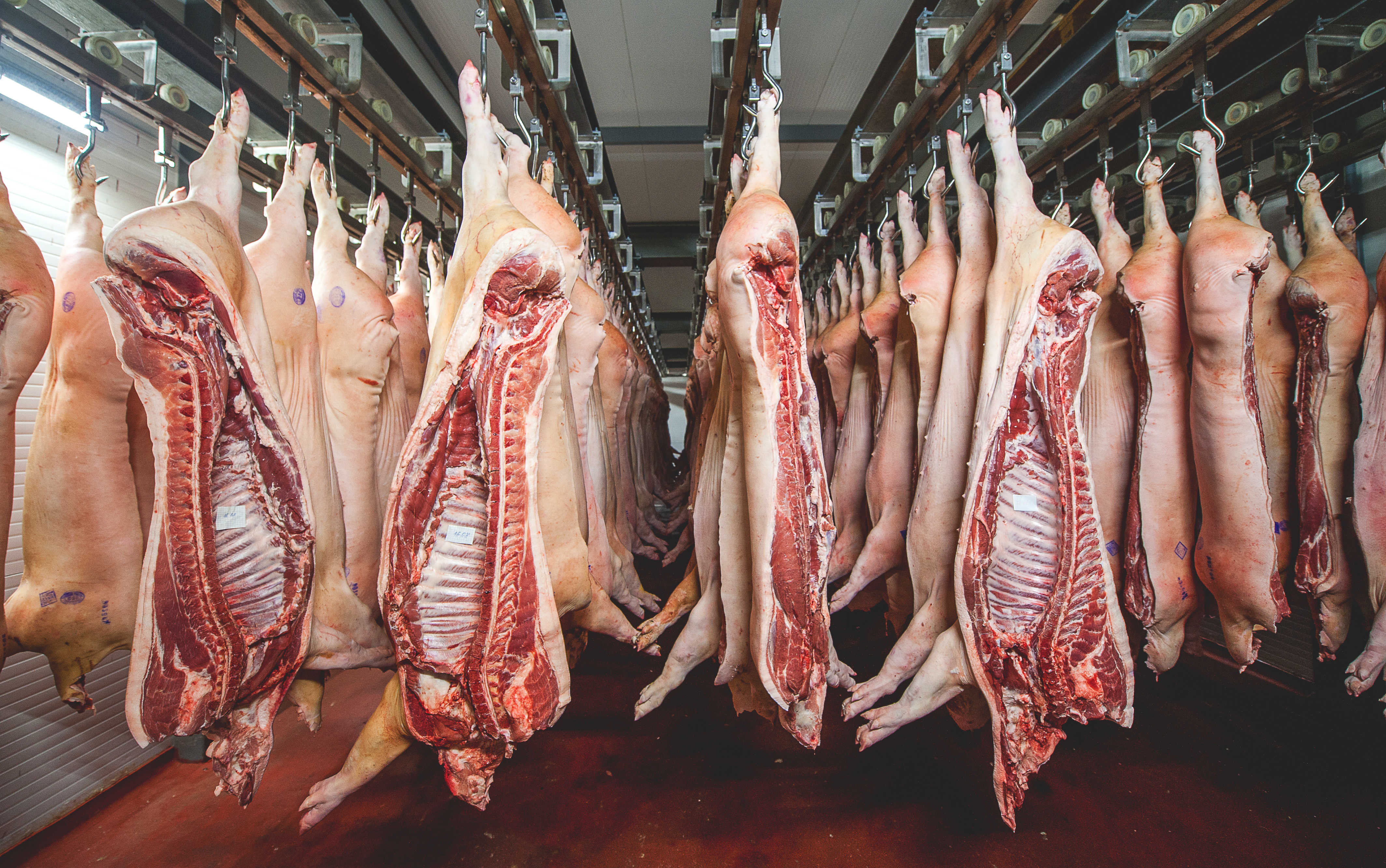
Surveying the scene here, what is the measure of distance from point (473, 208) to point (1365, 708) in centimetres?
400

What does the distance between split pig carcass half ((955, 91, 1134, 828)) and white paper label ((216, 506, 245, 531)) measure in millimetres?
1689

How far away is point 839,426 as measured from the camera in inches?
102

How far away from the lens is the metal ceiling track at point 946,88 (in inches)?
58.6

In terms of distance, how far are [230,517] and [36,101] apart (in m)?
1.83

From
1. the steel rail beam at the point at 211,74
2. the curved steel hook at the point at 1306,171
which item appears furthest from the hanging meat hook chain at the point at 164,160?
the curved steel hook at the point at 1306,171

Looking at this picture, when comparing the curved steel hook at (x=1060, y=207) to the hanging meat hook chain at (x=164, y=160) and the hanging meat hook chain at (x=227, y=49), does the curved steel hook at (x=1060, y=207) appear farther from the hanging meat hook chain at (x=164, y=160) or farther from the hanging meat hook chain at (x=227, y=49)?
the hanging meat hook chain at (x=164, y=160)

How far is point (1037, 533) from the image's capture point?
4.71ft

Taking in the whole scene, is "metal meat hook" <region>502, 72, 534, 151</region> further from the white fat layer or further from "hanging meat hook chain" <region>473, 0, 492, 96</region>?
the white fat layer

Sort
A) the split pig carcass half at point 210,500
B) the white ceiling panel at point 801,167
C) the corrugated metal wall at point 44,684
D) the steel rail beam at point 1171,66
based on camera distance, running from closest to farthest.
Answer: the split pig carcass half at point 210,500, the steel rail beam at point 1171,66, the corrugated metal wall at point 44,684, the white ceiling panel at point 801,167

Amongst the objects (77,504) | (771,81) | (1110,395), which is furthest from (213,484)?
(1110,395)

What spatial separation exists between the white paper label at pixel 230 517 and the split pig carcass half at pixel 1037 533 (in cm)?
169

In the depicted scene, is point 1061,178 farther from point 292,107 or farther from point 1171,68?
point 292,107

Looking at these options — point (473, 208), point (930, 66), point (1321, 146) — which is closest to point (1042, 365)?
point (930, 66)

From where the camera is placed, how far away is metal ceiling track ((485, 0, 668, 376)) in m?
1.51
